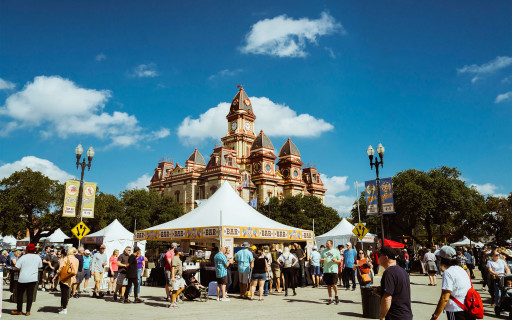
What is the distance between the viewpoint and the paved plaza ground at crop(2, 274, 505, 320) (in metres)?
8.93

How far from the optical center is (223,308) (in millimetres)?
10281

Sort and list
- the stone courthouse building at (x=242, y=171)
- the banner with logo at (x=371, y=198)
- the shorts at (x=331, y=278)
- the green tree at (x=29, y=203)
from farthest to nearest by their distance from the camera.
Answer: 1. the stone courthouse building at (x=242, y=171)
2. the green tree at (x=29, y=203)
3. the banner with logo at (x=371, y=198)
4. the shorts at (x=331, y=278)

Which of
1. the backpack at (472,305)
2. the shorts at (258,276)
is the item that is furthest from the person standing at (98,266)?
the backpack at (472,305)

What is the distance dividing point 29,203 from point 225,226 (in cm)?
3439

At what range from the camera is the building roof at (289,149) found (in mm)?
70188

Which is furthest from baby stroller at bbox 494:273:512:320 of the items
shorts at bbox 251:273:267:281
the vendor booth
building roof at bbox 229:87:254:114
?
building roof at bbox 229:87:254:114

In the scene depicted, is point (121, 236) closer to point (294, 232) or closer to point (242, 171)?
point (294, 232)

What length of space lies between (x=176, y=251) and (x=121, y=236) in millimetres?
19284

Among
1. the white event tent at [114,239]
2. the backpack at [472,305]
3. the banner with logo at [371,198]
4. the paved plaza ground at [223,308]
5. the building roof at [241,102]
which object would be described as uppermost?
the building roof at [241,102]

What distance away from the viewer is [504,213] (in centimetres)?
4831

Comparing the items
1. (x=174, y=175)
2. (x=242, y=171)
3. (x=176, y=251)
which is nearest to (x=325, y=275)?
(x=176, y=251)

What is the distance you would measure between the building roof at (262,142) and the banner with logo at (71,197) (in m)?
48.9

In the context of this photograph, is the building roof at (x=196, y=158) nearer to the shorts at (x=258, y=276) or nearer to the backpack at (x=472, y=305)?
the shorts at (x=258, y=276)

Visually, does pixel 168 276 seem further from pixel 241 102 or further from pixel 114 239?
pixel 241 102
